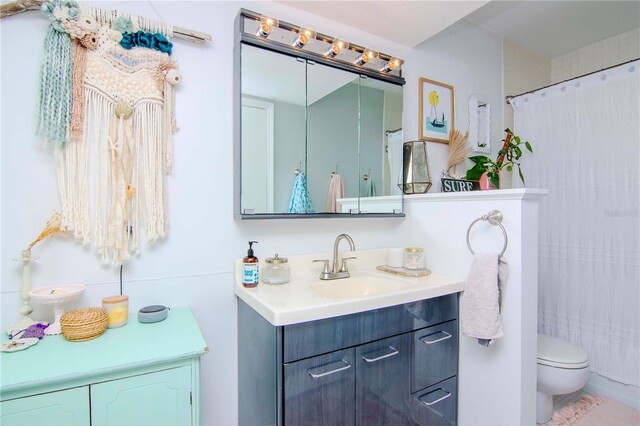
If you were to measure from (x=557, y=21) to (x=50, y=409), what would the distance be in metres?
3.43

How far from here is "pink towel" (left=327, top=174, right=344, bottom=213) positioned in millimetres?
1675

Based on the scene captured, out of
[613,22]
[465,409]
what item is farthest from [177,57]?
[613,22]

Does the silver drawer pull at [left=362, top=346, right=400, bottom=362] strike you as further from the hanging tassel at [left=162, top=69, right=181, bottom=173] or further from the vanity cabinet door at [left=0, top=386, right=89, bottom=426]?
the hanging tassel at [left=162, top=69, right=181, bottom=173]

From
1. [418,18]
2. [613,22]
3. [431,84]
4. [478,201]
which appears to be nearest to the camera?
[478,201]

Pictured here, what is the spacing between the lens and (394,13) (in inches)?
65.1

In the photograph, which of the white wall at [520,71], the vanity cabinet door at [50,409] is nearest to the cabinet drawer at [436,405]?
the vanity cabinet door at [50,409]

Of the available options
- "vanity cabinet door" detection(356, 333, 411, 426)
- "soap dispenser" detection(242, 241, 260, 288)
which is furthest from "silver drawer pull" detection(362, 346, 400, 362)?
"soap dispenser" detection(242, 241, 260, 288)

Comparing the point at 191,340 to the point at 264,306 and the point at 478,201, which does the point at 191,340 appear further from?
the point at 478,201

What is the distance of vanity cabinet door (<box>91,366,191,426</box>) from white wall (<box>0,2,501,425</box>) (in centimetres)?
44

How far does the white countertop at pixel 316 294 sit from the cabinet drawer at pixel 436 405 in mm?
447

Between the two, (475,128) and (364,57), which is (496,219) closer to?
(364,57)

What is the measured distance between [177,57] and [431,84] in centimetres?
159

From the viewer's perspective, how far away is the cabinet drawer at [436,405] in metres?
1.38

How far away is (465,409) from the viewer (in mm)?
1564
